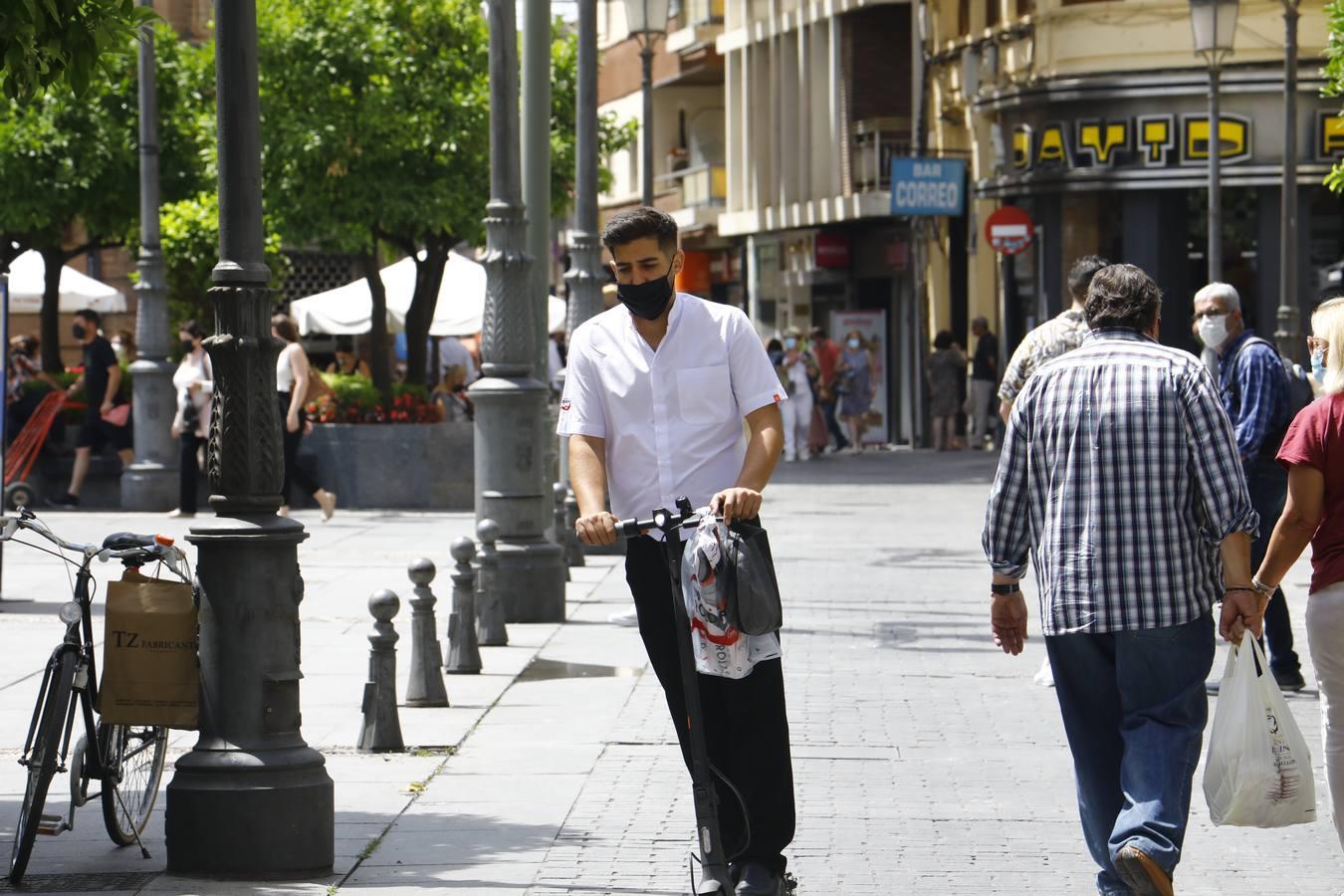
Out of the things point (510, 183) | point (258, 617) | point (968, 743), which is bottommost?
point (968, 743)

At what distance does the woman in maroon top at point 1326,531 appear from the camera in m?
6.41

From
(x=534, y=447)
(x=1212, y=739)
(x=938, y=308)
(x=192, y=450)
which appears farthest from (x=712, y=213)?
(x=1212, y=739)

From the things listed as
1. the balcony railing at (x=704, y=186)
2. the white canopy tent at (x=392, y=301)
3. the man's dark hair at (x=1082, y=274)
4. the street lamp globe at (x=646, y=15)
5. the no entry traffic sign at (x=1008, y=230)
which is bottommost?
the man's dark hair at (x=1082, y=274)

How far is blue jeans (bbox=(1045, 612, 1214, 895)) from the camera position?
18.4ft

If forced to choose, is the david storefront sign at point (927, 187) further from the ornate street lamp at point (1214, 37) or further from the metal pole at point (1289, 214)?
the metal pole at point (1289, 214)

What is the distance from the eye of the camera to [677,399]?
621 centimetres

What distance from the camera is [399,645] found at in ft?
40.7

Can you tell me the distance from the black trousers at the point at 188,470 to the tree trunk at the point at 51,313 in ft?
37.8

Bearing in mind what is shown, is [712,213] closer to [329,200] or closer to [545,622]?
[329,200]

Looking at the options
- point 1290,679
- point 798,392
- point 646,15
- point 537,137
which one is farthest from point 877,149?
point 1290,679

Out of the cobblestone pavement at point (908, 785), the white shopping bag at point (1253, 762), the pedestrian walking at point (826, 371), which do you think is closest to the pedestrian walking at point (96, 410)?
the cobblestone pavement at point (908, 785)

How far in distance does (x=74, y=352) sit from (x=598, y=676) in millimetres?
40087

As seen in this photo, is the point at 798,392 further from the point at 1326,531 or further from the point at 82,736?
the point at 1326,531

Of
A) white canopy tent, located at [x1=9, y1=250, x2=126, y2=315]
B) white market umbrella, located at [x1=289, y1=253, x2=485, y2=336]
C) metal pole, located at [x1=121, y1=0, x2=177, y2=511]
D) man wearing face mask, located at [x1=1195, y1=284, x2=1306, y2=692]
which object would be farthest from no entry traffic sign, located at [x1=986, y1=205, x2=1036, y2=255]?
man wearing face mask, located at [x1=1195, y1=284, x2=1306, y2=692]
